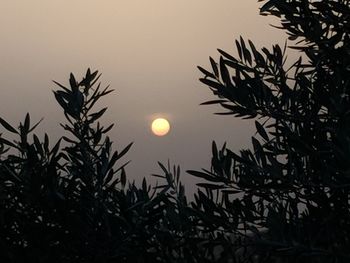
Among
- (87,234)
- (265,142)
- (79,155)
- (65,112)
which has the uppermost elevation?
(65,112)

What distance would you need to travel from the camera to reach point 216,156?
5875mm

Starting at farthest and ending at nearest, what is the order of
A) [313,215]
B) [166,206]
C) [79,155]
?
[79,155] < [166,206] < [313,215]

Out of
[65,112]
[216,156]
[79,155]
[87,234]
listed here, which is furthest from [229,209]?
[65,112]

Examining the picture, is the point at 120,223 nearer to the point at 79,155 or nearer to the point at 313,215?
the point at 79,155

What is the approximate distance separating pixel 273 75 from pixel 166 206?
1.64m

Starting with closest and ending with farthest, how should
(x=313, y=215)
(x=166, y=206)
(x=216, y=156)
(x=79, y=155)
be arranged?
(x=313, y=215)
(x=216, y=156)
(x=166, y=206)
(x=79, y=155)

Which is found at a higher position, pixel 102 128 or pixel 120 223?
pixel 102 128

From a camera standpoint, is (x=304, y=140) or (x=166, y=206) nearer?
(x=304, y=140)

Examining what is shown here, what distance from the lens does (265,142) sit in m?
6.00

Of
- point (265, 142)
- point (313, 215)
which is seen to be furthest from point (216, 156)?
point (313, 215)

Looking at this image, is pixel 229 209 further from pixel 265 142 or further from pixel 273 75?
pixel 273 75

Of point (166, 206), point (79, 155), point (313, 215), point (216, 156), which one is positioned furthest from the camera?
point (79, 155)

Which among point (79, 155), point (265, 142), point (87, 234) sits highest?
point (79, 155)

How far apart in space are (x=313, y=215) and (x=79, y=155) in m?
2.51
